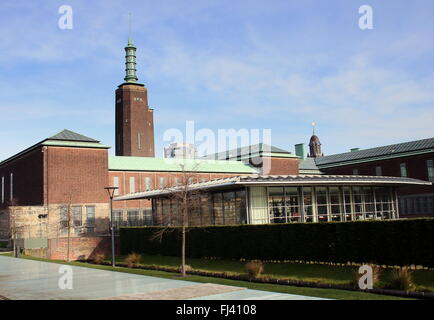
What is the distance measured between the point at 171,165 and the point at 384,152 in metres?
30.2

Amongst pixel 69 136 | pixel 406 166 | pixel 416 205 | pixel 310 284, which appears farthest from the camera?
pixel 406 166

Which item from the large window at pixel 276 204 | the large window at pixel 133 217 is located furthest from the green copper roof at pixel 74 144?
the large window at pixel 276 204

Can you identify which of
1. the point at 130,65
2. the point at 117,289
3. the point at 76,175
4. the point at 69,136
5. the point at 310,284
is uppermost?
the point at 130,65

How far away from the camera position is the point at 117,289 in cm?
1554

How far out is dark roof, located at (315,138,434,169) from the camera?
63872 millimetres

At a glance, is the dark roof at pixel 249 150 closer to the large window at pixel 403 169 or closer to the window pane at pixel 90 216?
the large window at pixel 403 169

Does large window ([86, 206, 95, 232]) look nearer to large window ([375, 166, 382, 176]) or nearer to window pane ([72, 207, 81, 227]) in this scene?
window pane ([72, 207, 81, 227])

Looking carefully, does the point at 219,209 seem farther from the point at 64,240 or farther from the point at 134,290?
the point at 134,290

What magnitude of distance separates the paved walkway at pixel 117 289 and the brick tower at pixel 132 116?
Answer: 66328 millimetres

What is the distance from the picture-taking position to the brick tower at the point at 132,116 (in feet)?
283

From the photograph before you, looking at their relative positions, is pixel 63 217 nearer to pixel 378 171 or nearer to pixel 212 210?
pixel 212 210

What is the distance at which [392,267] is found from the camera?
20.7 m

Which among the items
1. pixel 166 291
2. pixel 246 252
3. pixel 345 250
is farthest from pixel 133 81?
pixel 166 291

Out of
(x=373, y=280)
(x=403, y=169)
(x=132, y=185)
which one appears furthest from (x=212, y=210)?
(x=403, y=169)
